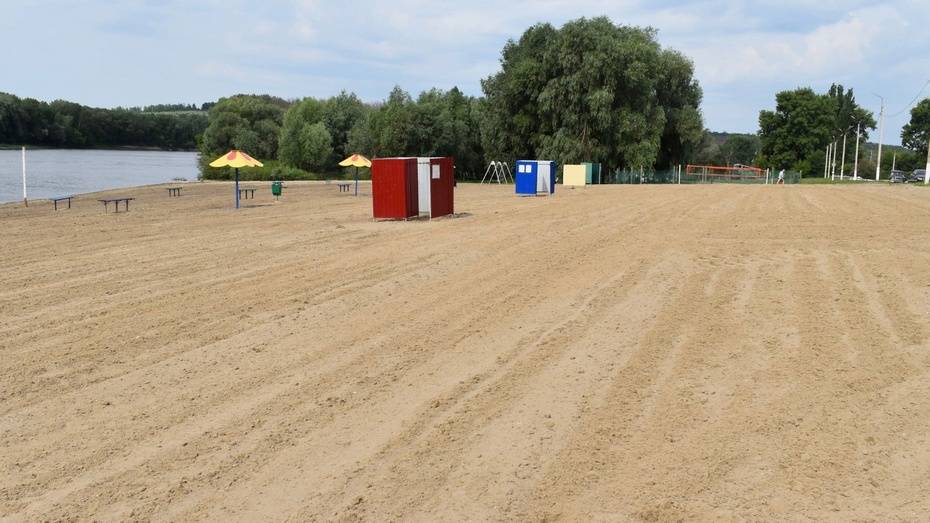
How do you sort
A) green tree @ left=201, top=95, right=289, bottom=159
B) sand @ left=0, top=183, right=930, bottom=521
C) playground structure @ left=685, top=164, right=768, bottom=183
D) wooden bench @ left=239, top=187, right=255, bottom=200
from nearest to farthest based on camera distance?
sand @ left=0, top=183, right=930, bottom=521 < wooden bench @ left=239, top=187, right=255, bottom=200 < playground structure @ left=685, top=164, right=768, bottom=183 < green tree @ left=201, top=95, right=289, bottom=159

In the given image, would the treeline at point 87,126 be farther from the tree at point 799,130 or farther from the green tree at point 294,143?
the tree at point 799,130

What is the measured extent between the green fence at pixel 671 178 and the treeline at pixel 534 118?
3.94 feet

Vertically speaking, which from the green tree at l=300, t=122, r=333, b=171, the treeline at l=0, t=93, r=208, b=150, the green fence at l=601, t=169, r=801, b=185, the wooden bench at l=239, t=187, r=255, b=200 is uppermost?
the treeline at l=0, t=93, r=208, b=150

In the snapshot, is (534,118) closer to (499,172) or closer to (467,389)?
(499,172)

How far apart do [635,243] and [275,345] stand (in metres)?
8.87

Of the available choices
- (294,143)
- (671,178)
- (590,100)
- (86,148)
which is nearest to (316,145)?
(294,143)

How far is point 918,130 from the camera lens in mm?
101625

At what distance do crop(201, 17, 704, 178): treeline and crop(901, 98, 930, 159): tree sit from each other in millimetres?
48158

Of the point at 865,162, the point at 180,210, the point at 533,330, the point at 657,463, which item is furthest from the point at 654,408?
the point at 865,162

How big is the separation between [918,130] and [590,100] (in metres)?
69.6

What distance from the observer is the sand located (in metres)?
4.11

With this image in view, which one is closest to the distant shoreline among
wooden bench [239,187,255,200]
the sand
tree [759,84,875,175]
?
wooden bench [239,187,255,200]

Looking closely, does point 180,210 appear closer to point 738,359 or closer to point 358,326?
point 358,326

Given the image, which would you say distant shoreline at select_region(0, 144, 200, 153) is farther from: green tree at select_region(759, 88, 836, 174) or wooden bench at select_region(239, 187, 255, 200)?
green tree at select_region(759, 88, 836, 174)
